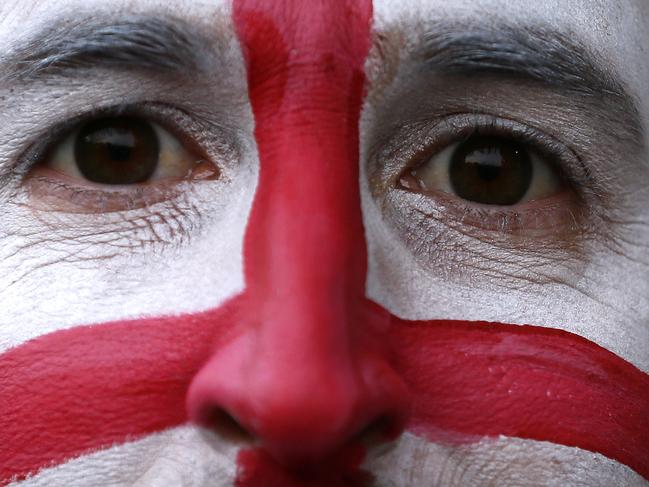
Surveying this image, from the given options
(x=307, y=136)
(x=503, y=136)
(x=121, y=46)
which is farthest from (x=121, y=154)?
(x=503, y=136)

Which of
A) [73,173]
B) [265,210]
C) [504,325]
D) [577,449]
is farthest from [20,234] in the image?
[577,449]

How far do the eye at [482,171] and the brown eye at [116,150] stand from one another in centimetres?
47

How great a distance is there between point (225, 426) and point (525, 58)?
80cm

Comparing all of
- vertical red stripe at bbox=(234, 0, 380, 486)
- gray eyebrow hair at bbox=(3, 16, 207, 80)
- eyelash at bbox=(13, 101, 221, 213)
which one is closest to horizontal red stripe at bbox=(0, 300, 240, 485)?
vertical red stripe at bbox=(234, 0, 380, 486)

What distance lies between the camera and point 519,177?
6.30 feet

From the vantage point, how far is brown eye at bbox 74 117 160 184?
177cm

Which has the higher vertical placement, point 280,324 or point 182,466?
point 280,324

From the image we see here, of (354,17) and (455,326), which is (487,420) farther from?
(354,17)

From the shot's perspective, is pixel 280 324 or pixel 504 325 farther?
pixel 504 325

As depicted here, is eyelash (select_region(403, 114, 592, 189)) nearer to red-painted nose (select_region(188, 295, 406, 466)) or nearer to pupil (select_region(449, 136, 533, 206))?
pupil (select_region(449, 136, 533, 206))

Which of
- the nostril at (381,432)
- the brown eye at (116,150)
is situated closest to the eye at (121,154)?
the brown eye at (116,150)

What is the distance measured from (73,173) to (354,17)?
539 millimetres

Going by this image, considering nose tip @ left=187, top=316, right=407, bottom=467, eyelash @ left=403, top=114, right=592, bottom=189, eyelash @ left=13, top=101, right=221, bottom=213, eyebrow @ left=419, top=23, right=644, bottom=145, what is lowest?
nose tip @ left=187, top=316, right=407, bottom=467

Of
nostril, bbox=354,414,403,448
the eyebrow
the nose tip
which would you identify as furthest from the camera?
the eyebrow
